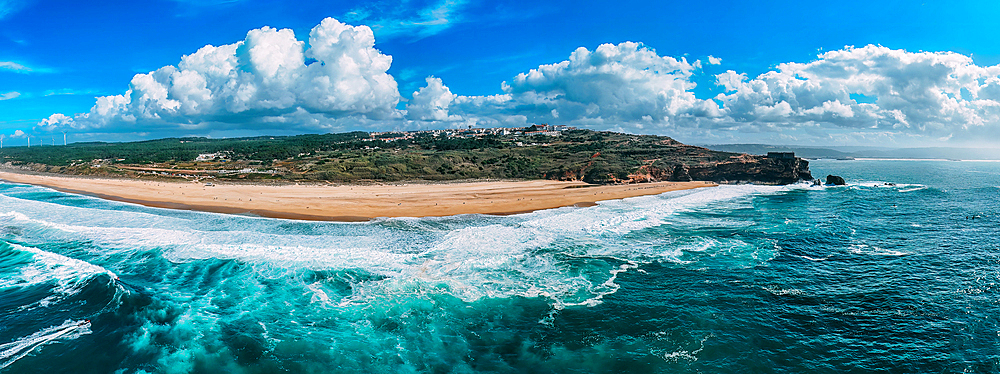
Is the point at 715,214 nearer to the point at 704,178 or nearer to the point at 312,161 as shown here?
the point at 704,178

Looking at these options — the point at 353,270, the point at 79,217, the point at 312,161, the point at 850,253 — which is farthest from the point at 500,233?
the point at 312,161

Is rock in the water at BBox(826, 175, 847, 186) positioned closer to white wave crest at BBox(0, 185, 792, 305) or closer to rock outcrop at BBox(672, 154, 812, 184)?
rock outcrop at BBox(672, 154, 812, 184)

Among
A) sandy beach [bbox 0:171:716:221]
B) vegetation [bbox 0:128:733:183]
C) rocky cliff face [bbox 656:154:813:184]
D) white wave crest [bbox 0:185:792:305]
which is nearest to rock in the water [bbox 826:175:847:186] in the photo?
rocky cliff face [bbox 656:154:813:184]

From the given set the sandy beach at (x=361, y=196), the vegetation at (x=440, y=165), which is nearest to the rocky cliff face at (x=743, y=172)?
the vegetation at (x=440, y=165)

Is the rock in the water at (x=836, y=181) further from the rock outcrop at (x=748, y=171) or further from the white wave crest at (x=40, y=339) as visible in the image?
the white wave crest at (x=40, y=339)

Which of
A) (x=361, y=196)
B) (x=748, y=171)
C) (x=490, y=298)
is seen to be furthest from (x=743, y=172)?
(x=490, y=298)

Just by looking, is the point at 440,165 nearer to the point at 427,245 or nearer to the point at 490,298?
the point at 427,245
